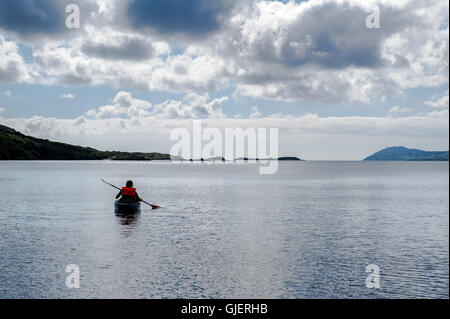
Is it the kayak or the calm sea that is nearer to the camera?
the calm sea

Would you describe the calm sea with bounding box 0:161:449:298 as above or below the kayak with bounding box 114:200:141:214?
below

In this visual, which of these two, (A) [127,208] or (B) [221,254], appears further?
(A) [127,208]

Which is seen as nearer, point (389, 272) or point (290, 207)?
point (389, 272)

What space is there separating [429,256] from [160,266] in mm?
19636

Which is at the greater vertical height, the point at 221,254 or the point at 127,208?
the point at 127,208

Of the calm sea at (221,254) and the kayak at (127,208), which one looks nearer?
the calm sea at (221,254)

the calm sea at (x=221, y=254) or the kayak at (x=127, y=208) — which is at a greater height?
the kayak at (x=127, y=208)

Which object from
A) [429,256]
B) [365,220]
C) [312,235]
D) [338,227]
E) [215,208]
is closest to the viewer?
[429,256]

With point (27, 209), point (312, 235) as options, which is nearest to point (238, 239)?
point (312, 235)

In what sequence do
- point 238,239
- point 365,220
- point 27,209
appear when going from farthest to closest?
1. point 27,209
2. point 365,220
3. point 238,239
